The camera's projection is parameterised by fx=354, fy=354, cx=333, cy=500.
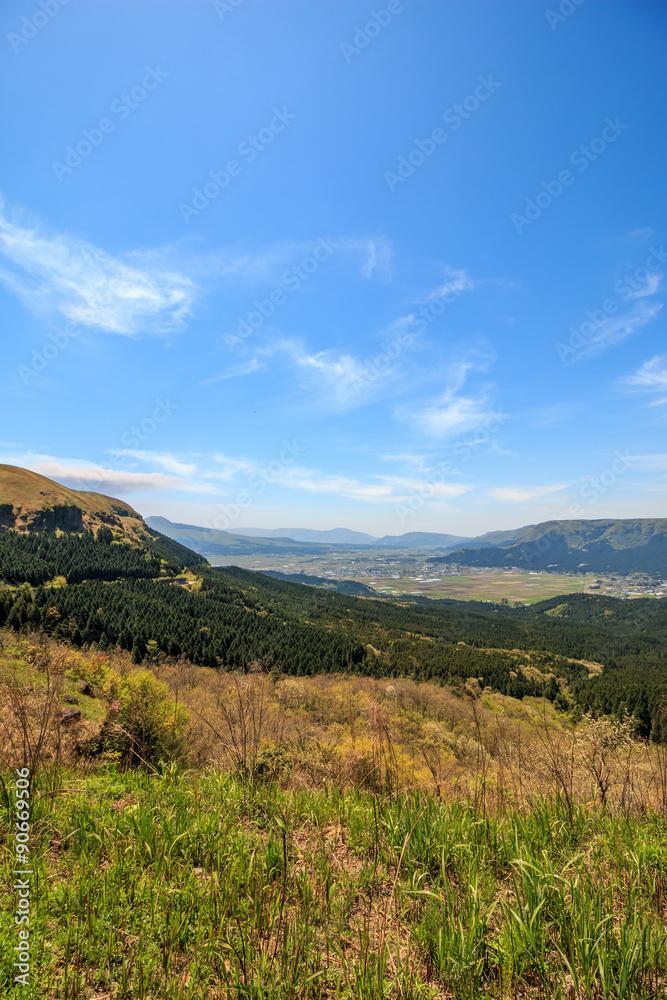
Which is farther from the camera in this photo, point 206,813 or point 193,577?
point 193,577

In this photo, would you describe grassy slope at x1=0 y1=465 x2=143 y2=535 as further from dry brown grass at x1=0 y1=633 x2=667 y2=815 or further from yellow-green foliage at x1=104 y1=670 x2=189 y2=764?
dry brown grass at x1=0 y1=633 x2=667 y2=815

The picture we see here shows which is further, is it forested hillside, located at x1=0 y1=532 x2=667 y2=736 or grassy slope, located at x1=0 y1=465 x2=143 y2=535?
grassy slope, located at x1=0 y1=465 x2=143 y2=535

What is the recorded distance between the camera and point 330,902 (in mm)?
3121

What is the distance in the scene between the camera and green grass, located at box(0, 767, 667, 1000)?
239 centimetres

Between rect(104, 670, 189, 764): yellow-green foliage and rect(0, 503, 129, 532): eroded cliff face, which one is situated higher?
rect(0, 503, 129, 532): eroded cliff face

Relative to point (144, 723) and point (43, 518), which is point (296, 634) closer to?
point (144, 723)

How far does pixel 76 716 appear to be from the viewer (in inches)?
359

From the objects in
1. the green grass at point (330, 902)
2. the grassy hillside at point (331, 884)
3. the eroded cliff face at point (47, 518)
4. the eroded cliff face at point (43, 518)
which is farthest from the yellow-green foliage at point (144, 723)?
the eroded cliff face at point (47, 518)

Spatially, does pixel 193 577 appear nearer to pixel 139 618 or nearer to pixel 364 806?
pixel 139 618

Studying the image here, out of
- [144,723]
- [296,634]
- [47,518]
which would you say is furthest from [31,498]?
[144,723]

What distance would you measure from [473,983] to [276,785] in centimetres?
324

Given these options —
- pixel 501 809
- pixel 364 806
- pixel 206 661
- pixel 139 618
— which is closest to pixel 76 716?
pixel 364 806

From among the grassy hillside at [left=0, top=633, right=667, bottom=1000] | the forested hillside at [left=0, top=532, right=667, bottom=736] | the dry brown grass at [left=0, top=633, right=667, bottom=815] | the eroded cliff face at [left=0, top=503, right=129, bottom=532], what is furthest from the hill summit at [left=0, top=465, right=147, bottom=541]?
the grassy hillside at [left=0, top=633, right=667, bottom=1000]

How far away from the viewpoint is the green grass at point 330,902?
2391mm
